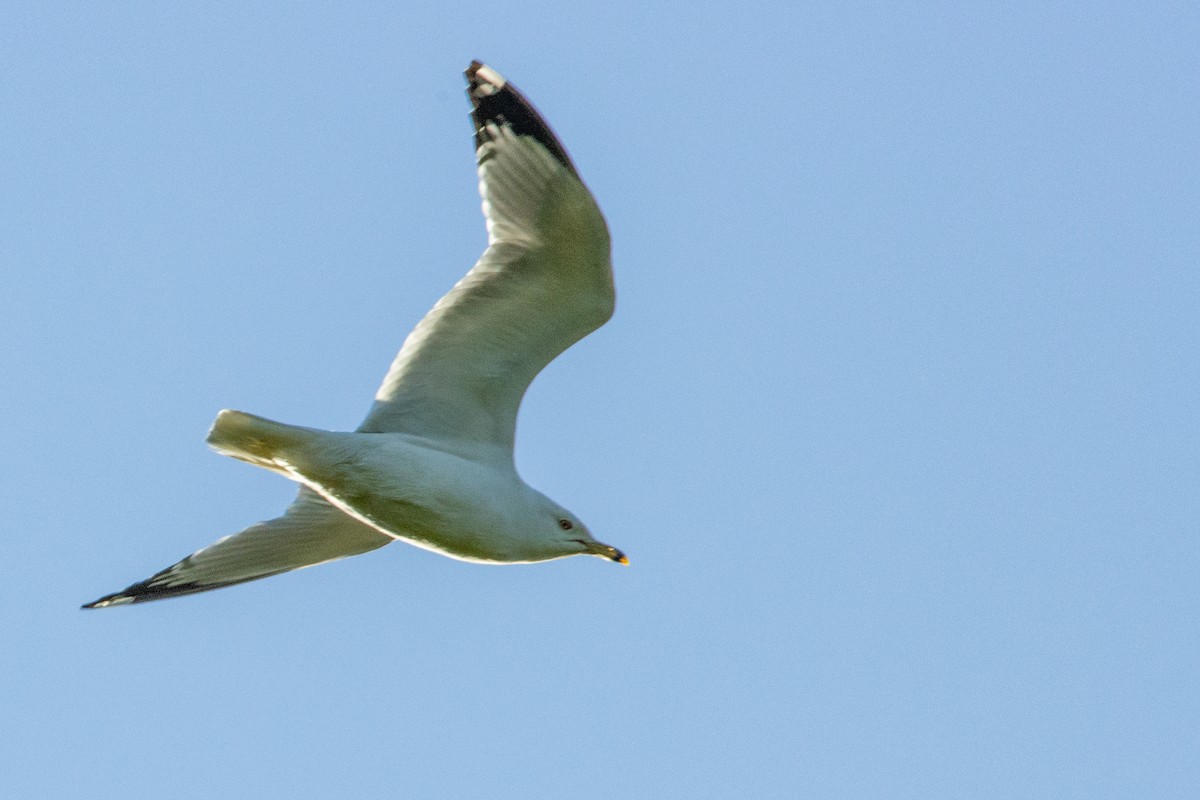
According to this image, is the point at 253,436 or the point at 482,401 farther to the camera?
the point at 482,401

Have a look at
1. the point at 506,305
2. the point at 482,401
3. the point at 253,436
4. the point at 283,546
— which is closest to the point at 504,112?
the point at 506,305

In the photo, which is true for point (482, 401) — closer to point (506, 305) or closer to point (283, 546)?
point (506, 305)

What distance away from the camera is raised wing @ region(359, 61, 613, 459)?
358 inches

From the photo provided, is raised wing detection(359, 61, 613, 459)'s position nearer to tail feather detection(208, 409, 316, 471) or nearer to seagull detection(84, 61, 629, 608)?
seagull detection(84, 61, 629, 608)

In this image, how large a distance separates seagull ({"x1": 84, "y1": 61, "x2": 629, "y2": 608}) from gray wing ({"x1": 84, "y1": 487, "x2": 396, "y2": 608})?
11 mm

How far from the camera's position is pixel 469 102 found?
31.5 feet

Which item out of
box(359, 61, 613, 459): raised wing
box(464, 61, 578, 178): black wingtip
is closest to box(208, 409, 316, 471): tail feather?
box(359, 61, 613, 459): raised wing

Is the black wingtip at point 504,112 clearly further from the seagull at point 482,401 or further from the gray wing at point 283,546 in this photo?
the gray wing at point 283,546

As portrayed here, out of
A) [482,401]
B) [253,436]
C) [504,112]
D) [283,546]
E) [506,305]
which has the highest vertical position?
[504,112]

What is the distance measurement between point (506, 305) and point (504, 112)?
3.60ft

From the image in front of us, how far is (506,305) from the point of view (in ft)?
30.1

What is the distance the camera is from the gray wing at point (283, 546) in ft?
31.4

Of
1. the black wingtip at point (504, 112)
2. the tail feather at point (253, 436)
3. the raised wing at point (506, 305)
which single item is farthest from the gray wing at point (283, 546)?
the black wingtip at point (504, 112)

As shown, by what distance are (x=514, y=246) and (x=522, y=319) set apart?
39 cm
